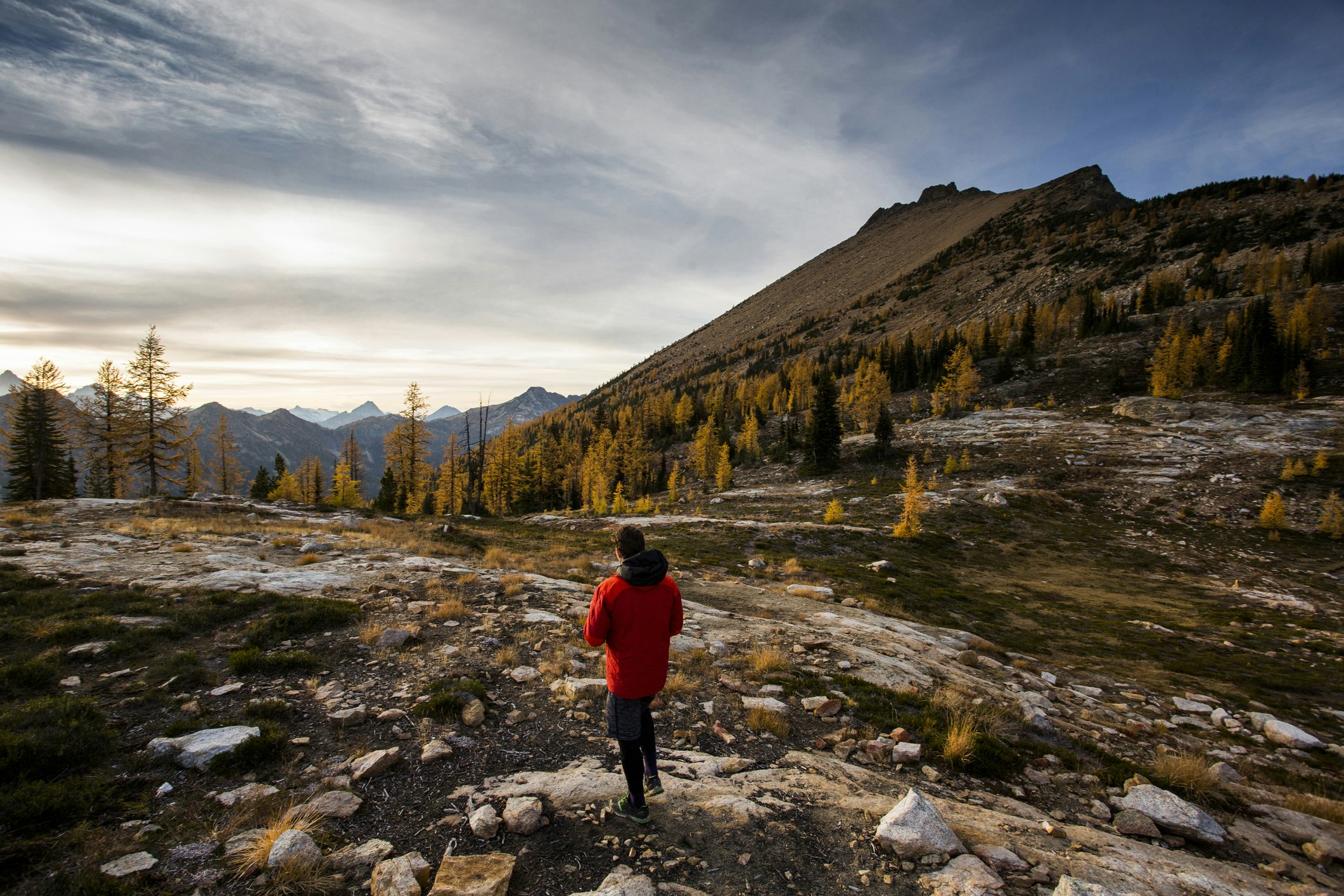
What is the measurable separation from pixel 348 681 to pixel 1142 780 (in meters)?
11.4

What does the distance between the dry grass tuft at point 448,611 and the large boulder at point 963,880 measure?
29.7ft

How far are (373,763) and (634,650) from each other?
10.5ft

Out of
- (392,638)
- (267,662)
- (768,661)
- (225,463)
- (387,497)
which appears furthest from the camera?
(387,497)

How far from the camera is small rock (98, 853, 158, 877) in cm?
346

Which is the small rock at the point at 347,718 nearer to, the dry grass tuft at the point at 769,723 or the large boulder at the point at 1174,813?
the dry grass tuft at the point at 769,723

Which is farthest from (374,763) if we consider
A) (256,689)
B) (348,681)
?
(256,689)

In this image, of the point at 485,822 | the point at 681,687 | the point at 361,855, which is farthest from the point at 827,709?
the point at 361,855

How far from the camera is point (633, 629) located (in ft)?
16.0

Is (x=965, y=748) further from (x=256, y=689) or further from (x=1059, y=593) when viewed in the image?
(x=1059, y=593)

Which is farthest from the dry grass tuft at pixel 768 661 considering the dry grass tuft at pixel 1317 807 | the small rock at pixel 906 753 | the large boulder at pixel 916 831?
the dry grass tuft at pixel 1317 807

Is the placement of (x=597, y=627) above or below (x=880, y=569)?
above

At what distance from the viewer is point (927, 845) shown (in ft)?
13.8

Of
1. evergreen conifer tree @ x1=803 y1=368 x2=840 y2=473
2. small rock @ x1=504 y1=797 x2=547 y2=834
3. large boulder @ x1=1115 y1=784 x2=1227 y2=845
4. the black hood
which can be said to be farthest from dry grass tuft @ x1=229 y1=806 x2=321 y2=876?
evergreen conifer tree @ x1=803 y1=368 x2=840 y2=473

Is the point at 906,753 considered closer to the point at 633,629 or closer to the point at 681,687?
the point at 681,687
